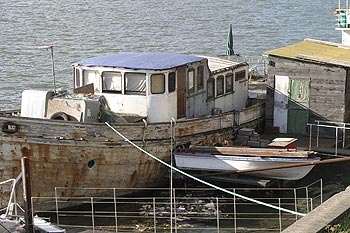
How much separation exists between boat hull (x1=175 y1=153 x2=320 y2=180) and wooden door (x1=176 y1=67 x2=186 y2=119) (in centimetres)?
134

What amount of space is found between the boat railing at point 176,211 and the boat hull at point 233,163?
542 millimetres

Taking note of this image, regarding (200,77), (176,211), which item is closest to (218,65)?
(200,77)

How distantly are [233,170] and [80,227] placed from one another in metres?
4.06

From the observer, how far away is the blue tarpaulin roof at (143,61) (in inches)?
717

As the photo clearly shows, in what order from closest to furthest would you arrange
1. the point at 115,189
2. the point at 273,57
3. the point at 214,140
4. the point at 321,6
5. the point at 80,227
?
the point at 80,227 → the point at 115,189 → the point at 214,140 → the point at 273,57 → the point at 321,6

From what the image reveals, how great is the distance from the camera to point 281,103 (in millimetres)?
21094

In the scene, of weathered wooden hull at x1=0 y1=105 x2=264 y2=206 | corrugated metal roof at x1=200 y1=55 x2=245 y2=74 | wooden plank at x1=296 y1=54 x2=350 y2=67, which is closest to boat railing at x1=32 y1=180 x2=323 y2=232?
weathered wooden hull at x1=0 y1=105 x2=264 y2=206

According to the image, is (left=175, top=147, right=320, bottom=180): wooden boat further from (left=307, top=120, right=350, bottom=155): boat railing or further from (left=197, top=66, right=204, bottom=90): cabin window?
(left=307, top=120, right=350, bottom=155): boat railing

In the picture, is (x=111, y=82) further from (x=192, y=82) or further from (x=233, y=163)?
(x=233, y=163)

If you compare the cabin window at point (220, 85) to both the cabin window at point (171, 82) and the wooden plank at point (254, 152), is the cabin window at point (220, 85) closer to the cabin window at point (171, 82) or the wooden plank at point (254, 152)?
the cabin window at point (171, 82)

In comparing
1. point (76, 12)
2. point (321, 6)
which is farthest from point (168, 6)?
point (321, 6)

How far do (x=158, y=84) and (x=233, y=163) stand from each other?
2.74 meters

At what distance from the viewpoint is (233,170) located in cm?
1800

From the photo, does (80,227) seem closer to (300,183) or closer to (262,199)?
(262,199)
